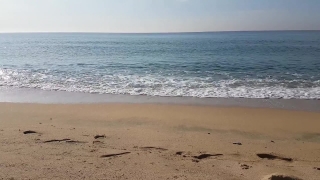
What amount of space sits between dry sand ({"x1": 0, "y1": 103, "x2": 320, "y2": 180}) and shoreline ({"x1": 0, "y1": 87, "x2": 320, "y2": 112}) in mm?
818

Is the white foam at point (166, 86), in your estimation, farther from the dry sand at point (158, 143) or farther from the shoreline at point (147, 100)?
the dry sand at point (158, 143)

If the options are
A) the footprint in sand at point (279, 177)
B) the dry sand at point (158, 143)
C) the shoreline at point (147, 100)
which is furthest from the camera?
the shoreline at point (147, 100)

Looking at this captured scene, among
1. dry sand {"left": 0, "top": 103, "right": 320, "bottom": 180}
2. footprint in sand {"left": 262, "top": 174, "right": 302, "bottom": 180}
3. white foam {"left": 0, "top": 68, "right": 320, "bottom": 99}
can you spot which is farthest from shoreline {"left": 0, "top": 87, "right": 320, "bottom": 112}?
footprint in sand {"left": 262, "top": 174, "right": 302, "bottom": 180}

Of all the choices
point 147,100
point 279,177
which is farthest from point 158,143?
point 147,100

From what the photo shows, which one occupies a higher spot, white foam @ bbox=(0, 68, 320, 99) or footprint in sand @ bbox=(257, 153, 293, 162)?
footprint in sand @ bbox=(257, 153, 293, 162)

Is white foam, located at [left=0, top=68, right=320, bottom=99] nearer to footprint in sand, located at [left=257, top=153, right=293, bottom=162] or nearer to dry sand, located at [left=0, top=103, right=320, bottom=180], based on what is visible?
dry sand, located at [left=0, top=103, right=320, bottom=180]

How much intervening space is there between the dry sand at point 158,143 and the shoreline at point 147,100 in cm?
82

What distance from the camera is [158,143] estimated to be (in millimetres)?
4980

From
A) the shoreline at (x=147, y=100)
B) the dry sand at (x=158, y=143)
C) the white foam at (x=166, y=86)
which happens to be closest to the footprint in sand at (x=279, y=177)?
the dry sand at (x=158, y=143)

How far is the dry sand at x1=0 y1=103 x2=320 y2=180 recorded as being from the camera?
369 centimetres

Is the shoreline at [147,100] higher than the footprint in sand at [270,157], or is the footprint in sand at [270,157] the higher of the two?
the footprint in sand at [270,157]

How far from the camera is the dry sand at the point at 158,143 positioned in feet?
12.1

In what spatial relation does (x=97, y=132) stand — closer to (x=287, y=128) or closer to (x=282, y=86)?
(x=287, y=128)

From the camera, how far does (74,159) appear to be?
402 centimetres
